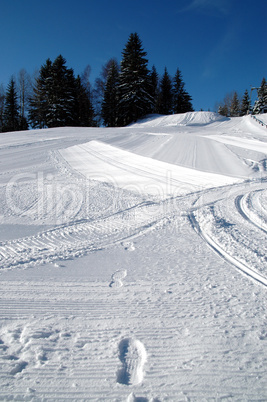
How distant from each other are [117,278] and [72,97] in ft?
107

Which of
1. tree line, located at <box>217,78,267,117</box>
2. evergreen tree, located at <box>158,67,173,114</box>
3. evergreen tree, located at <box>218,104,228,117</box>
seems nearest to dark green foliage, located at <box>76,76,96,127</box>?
evergreen tree, located at <box>158,67,173,114</box>

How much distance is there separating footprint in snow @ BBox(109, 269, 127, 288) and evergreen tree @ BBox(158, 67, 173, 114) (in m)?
44.7

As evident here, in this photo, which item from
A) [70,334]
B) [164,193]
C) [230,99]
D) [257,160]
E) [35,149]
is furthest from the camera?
[230,99]

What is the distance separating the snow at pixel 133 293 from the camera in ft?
4.92

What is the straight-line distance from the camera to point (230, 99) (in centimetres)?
6606

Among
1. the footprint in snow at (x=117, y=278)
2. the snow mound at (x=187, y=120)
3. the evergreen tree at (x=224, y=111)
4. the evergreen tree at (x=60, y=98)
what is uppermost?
the evergreen tree at (x=224, y=111)

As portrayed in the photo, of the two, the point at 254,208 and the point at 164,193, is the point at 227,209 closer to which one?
the point at 254,208

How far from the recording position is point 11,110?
33.9 m

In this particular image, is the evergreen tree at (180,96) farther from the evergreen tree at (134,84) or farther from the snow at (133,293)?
the snow at (133,293)

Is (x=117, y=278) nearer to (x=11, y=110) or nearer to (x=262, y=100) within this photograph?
(x=11, y=110)

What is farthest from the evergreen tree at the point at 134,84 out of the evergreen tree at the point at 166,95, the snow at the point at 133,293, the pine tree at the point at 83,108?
the snow at the point at 133,293

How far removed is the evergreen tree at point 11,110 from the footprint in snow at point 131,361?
1501 inches

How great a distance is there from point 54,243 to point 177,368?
231cm

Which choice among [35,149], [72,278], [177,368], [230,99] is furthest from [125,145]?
[230,99]
